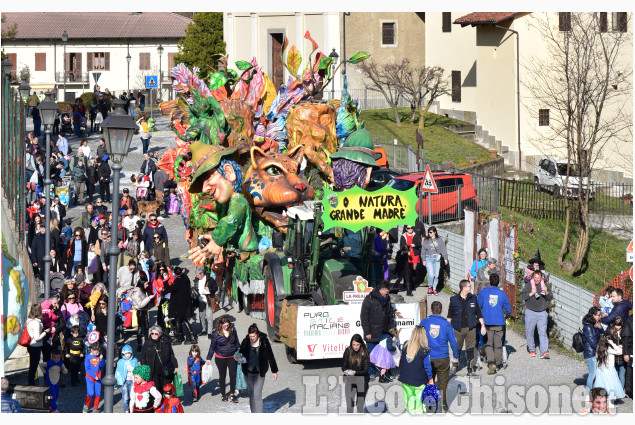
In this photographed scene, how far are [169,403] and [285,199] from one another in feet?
26.5

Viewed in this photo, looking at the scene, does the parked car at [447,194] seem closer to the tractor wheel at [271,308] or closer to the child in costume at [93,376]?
the tractor wheel at [271,308]

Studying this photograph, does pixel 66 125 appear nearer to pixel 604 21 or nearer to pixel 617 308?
pixel 604 21

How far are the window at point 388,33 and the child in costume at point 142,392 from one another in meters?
43.2

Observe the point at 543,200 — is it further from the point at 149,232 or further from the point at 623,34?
the point at 149,232

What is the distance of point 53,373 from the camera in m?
18.4

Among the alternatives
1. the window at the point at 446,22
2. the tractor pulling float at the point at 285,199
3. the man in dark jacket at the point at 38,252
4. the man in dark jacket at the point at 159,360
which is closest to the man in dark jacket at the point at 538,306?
the tractor pulling float at the point at 285,199

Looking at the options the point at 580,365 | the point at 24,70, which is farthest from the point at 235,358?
the point at 24,70

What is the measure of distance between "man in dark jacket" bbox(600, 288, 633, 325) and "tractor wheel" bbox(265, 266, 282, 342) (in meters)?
5.62

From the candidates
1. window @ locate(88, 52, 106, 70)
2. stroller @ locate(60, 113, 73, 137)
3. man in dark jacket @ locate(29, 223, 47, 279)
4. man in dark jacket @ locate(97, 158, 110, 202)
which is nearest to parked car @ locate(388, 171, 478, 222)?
man in dark jacket @ locate(97, 158, 110, 202)

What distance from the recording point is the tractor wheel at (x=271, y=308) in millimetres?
21250

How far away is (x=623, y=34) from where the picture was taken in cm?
4309

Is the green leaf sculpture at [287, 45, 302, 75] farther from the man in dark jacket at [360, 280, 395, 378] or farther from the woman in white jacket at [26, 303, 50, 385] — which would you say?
the woman in white jacket at [26, 303, 50, 385]

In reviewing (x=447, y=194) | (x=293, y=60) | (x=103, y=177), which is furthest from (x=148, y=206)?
(x=447, y=194)

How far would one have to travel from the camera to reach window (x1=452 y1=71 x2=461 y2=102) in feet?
176
